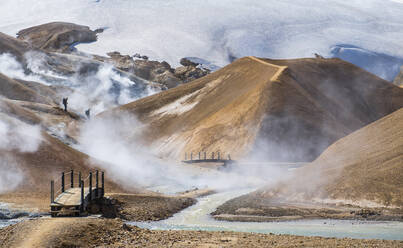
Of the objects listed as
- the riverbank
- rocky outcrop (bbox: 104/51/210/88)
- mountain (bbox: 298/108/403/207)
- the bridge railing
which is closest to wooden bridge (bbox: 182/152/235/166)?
the bridge railing

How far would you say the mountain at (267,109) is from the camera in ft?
302

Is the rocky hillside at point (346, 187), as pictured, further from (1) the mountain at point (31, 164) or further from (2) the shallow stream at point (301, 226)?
(1) the mountain at point (31, 164)

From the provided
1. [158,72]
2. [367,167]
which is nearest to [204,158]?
[367,167]

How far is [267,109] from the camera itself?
95.8 meters

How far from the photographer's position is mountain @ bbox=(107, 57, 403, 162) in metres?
92.1

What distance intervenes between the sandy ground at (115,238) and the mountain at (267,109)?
56.0 meters

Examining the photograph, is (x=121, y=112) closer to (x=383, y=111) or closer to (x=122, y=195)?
(x=383, y=111)

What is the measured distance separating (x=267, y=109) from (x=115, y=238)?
67.1 m

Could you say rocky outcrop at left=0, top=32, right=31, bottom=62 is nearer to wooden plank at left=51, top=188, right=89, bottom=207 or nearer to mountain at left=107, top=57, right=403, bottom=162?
mountain at left=107, top=57, right=403, bottom=162

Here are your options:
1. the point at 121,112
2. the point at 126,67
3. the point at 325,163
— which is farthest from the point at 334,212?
the point at 126,67

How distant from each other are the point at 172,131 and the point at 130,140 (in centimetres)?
940

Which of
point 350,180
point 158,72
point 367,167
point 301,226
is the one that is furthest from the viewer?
point 158,72

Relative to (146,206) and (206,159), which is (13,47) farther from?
(146,206)

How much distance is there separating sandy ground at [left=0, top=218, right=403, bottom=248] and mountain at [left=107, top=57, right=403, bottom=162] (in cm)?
5598
